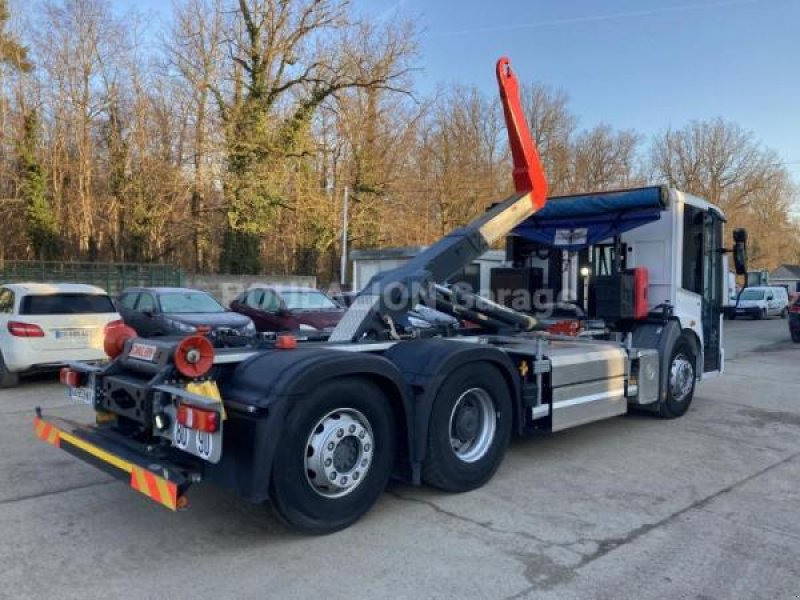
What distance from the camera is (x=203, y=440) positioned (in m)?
3.79

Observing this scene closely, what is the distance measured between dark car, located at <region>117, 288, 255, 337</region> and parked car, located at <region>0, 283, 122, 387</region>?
6.37ft

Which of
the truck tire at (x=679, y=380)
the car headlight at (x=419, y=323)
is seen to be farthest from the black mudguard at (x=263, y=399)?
the truck tire at (x=679, y=380)

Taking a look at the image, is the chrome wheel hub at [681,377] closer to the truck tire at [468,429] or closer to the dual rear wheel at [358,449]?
the truck tire at [468,429]

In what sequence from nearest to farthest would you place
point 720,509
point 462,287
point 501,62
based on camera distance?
point 720,509 < point 501,62 < point 462,287

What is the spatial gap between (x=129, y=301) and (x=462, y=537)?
36.3ft

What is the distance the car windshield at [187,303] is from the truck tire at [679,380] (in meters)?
8.56

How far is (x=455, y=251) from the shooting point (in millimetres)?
6328

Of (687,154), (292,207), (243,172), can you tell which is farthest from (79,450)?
(687,154)

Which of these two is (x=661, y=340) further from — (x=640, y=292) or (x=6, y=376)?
(x=6, y=376)

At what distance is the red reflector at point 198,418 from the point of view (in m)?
3.69

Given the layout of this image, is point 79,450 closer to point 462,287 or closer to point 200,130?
point 462,287

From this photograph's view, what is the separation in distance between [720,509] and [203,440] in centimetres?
381

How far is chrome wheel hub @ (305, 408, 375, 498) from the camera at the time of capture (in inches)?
164

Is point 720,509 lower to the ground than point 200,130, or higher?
lower
